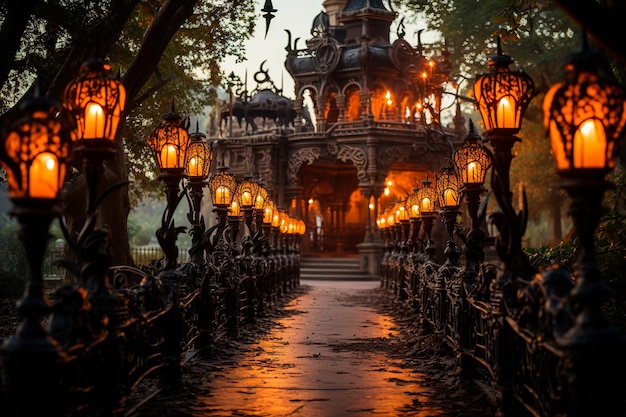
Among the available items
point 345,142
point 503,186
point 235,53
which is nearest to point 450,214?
point 503,186

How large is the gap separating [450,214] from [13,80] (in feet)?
30.8

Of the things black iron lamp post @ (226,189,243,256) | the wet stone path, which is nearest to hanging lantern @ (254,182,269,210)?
black iron lamp post @ (226,189,243,256)

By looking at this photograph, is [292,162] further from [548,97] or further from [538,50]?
[548,97]

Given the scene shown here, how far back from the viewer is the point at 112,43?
58.3 feet

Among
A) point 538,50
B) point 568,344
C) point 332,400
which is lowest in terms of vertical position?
point 332,400

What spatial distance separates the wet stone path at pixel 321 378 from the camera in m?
8.64

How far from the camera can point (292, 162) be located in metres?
44.2

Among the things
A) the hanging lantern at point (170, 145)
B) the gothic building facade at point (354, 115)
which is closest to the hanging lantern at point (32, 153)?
the hanging lantern at point (170, 145)

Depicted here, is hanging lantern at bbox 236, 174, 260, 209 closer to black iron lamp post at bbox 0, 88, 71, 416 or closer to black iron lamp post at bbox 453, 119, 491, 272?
black iron lamp post at bbox 453, 119, 491, 272

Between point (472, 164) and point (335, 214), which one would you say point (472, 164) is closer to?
point (472, 164)

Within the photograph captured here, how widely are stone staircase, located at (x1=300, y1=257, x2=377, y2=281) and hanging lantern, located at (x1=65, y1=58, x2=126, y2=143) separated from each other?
1331 inches

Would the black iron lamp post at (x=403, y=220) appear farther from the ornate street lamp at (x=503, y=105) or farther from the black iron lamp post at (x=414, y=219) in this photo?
the ornate street lamp at (x=503, y=105)

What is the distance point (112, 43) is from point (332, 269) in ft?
90.3

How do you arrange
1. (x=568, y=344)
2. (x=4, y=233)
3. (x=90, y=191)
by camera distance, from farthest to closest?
(x=4, y=233)
(x=90, y=191)
(x=568, y=344)
